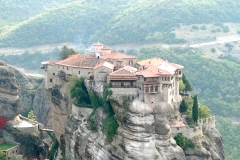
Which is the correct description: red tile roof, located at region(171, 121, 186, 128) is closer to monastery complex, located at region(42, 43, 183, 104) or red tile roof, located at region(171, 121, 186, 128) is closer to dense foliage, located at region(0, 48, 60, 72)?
monastery complex, located at region(42, 43, 183, 104)

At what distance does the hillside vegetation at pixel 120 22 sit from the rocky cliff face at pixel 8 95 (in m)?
71.9

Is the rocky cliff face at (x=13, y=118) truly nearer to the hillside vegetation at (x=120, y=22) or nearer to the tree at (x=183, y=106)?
the tree at (x=183, y=106)

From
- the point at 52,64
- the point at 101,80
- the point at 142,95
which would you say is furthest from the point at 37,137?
the point at 142,95

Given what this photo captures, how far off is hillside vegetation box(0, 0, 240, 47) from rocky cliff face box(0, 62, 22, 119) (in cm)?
7191

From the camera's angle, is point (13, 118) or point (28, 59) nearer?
point (13, 118)

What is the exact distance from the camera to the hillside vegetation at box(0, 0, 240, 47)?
149m

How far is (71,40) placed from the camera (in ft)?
568

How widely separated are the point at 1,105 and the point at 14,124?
3434mm

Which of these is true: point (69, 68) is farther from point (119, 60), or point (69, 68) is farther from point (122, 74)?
point (122, 74)

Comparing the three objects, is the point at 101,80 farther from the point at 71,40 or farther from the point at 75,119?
the point at 71,40

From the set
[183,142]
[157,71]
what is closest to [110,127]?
[157,71]

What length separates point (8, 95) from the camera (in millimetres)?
70562

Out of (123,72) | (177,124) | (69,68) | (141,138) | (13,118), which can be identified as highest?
(69,68)

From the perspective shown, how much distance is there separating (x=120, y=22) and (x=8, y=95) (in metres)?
96.4
